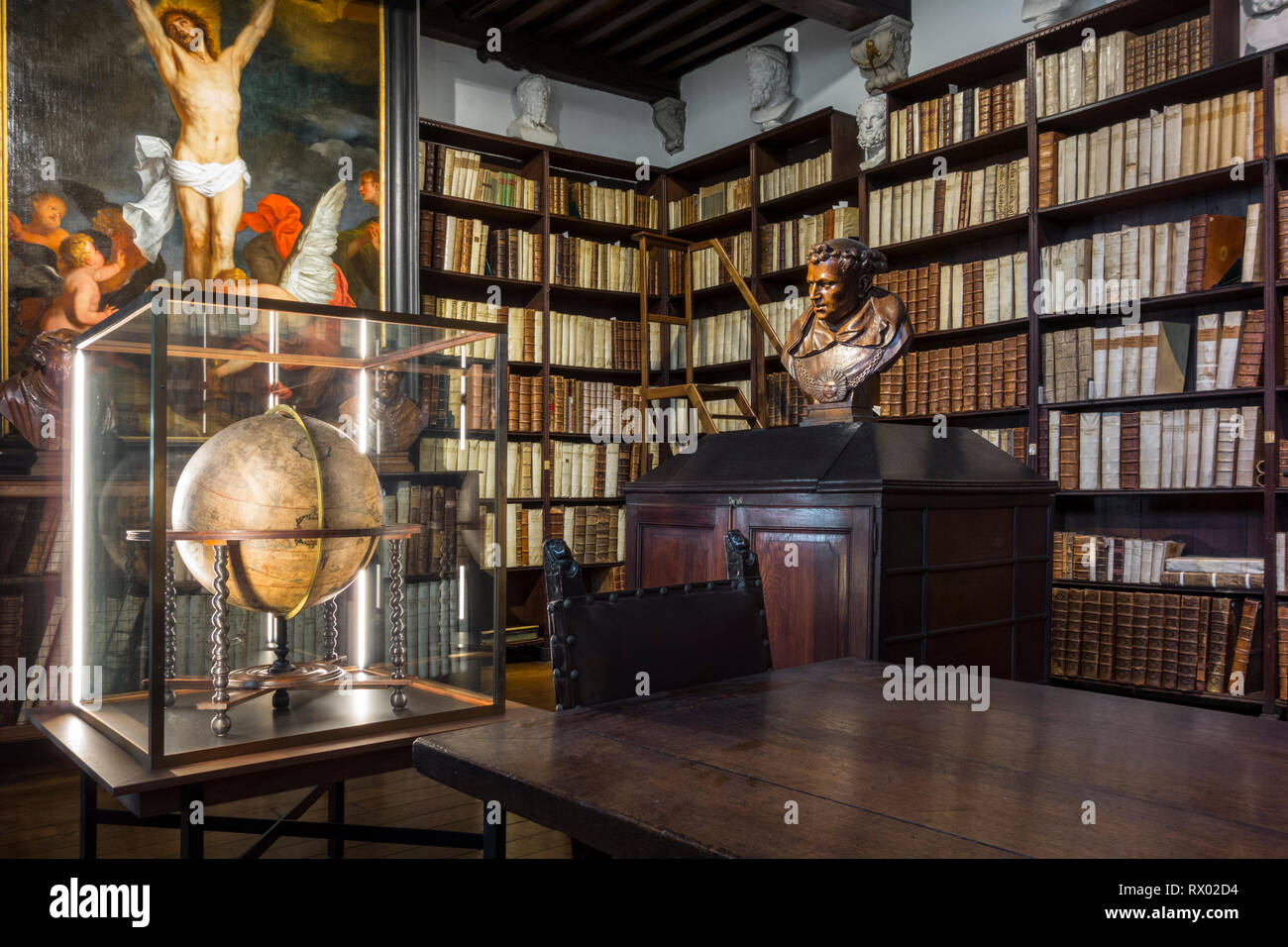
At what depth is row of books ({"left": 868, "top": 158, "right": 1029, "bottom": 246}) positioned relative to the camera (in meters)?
4.52

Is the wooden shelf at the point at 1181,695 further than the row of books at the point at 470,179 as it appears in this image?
No

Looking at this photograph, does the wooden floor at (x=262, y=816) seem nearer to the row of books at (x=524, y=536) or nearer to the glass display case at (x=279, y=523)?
the glass display case at (x=279, y=523)

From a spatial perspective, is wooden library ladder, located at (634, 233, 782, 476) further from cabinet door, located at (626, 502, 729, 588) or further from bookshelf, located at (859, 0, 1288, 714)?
cabinet door, located at (626, 502, 729, 588)

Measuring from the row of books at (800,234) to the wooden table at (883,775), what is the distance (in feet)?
14.0

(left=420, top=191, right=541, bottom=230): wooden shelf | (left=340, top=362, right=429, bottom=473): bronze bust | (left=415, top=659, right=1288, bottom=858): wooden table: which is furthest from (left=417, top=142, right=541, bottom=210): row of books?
(left=415, top=659, right=1288, bottom=858): wooden table

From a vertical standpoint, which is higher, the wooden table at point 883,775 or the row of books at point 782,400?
the row of books at point 782,400

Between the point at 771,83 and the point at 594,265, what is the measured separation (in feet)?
4.92

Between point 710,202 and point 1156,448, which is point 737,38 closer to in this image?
point 710,202

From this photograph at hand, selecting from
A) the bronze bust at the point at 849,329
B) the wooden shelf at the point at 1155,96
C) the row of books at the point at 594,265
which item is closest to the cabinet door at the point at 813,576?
the bronze bust at the point at 849,329

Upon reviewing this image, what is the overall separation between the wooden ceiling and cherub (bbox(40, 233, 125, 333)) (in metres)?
2.41

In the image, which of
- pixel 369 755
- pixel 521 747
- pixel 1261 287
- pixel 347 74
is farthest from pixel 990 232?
pixel 521 747

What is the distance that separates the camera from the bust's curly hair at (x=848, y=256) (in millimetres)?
3256

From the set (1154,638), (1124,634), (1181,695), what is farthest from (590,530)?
(1181,695)
